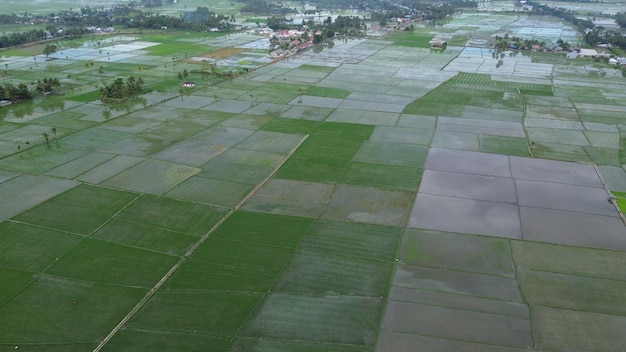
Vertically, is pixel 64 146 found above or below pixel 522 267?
above

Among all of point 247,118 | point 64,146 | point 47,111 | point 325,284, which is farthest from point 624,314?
point 47,111

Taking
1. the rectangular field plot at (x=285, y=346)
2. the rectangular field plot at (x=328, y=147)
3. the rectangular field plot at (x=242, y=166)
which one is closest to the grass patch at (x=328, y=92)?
the rectangular field plot at (x=328, y=147)

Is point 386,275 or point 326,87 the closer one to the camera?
point 386,275

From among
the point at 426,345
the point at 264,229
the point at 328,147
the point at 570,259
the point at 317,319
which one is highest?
the point at 328,147

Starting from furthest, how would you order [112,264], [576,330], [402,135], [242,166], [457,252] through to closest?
[402,135], [242,166], [457,252], [112,264], [576,330]

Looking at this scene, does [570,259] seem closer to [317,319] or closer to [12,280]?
[317,319]

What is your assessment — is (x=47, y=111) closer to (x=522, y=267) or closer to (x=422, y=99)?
(x=422, y=99)

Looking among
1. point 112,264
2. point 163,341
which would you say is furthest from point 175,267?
point 163,341
